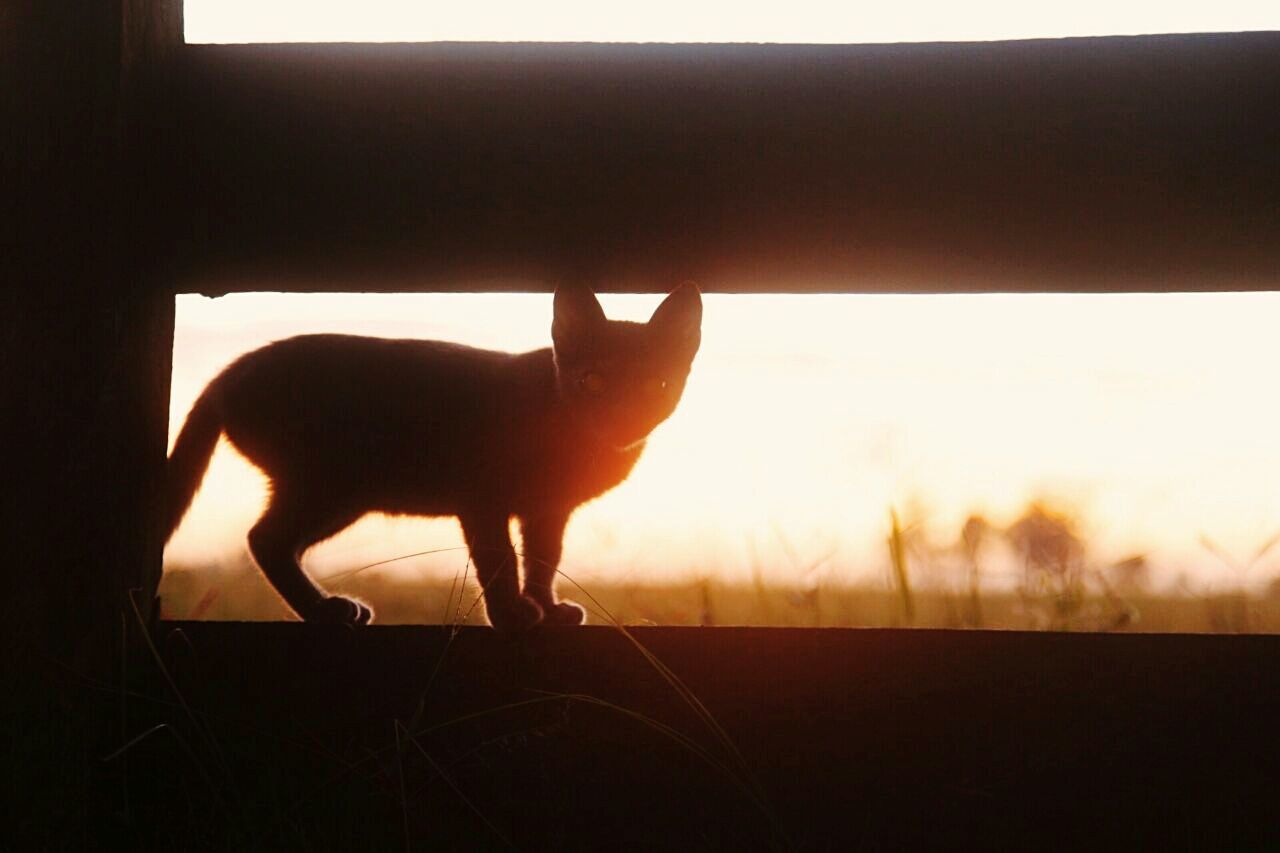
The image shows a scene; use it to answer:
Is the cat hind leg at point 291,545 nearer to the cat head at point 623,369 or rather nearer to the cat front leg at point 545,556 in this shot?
the cat front leg at point 545,556

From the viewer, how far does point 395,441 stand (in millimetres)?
1399

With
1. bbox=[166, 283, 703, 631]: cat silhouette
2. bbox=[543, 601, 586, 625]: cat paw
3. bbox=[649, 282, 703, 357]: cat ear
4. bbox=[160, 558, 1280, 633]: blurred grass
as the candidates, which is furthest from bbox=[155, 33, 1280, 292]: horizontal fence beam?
bbox=[543, 601, 586, 625]: cat paw

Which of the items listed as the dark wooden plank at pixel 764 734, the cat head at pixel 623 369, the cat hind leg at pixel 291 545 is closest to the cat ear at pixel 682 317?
the cat head at pixel 623 369

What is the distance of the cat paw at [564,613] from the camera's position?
152 cm

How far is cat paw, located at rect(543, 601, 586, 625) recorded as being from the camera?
1.52 metres

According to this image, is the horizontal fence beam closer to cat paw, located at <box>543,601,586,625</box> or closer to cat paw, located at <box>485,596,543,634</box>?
cat paw, located at <box>485,596,543,634</box>

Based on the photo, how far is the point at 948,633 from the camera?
3.38 ft

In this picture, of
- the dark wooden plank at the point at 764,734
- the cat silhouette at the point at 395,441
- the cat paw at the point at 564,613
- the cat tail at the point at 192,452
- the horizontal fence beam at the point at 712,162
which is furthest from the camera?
the cat paw at the point at 564,613

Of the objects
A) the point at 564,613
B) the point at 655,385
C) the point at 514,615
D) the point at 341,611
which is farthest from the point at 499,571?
the point at 655,385

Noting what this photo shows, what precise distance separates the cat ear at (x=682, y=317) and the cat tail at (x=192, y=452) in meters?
0.66

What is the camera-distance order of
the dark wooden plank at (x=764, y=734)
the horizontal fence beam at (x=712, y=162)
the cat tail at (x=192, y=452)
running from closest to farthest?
1. the dark wooden plank at (x=764, y=734)
2. the horizontal fence beam at (x=712, y=162)
3. the cat tail at (x=192, y=452)

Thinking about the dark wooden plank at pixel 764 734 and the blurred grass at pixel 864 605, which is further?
the blurred grass at pixel 864 605

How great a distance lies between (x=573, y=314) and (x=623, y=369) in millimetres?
221

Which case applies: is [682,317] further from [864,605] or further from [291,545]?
[291,545]
